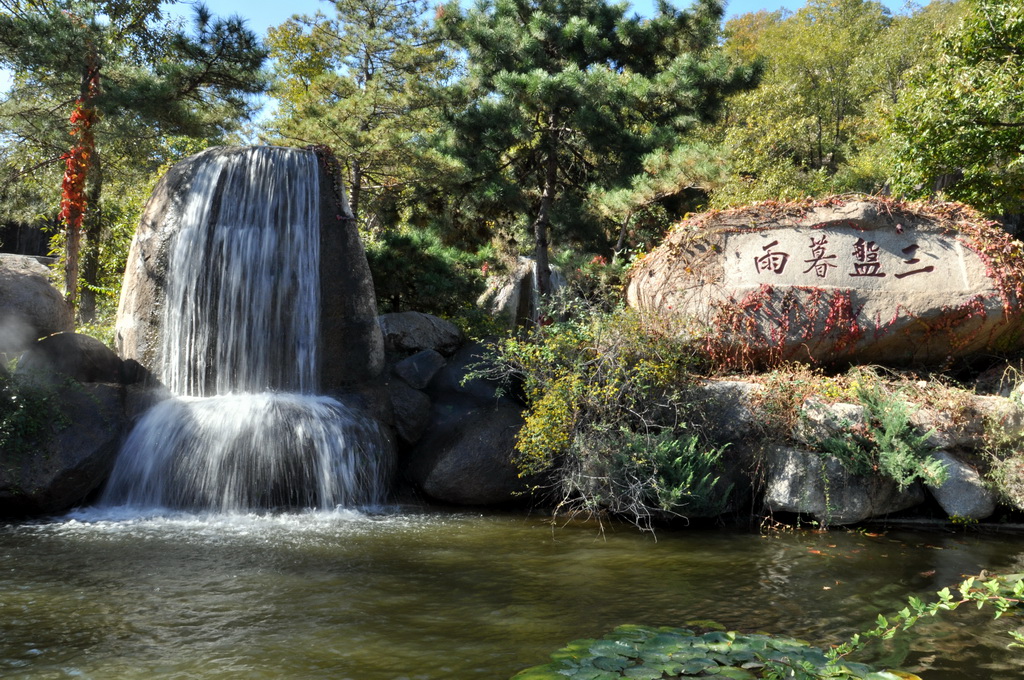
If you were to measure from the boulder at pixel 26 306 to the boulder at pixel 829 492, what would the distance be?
778cm

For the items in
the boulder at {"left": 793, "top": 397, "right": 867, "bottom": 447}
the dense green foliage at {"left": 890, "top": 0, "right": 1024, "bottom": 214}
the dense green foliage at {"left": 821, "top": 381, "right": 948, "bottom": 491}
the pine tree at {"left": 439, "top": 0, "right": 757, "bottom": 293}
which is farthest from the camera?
the pine tree at {"left": 439, "top": 0, "right": 757, "bottom": 293}

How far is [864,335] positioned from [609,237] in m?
5.08

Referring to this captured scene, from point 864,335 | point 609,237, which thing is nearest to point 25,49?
point 609,237

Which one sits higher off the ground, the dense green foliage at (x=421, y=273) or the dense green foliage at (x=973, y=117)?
the dense green foliage at (x=973, y=117)

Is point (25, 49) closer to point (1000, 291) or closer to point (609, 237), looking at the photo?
point (609, 237)

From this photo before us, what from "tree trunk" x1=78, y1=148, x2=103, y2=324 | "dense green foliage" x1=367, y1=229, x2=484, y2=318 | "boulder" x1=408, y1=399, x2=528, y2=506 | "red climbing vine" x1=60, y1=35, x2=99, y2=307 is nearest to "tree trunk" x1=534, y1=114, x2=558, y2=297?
"dense green foliage" x1=367, y1=229, x2=484, y2=318

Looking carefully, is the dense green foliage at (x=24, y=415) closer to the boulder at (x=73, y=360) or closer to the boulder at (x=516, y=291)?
the boulder at (x=73, y=360)

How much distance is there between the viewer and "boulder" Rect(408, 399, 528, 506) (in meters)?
7.91

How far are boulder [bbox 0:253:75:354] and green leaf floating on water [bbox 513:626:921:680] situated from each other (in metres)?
7.53

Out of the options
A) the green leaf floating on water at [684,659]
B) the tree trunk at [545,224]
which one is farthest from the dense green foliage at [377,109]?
the green leaf floating on water at [684,659]

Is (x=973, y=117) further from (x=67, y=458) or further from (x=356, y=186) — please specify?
(x=67, y=458)

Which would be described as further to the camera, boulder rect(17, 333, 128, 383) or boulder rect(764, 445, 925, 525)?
boulder rect(17, 333, 128, 383)

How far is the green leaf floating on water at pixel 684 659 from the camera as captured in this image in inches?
117

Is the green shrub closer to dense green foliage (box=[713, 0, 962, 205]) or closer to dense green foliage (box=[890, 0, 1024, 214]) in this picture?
dense green foliage (box=[890, 0, 1024, 214])
